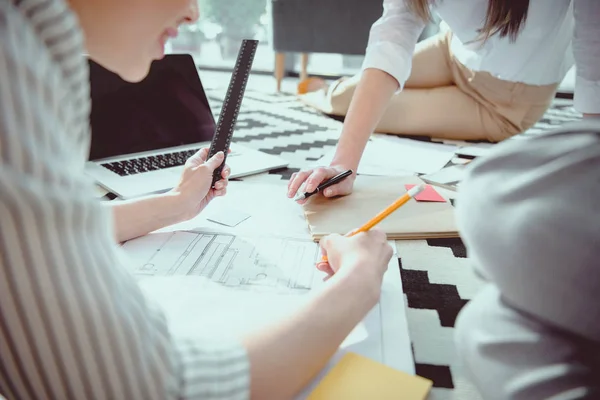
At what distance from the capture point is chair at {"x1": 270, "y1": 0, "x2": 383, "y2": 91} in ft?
7.98

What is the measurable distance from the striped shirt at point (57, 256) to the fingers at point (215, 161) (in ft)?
1.27

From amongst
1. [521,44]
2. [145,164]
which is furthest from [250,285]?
[521,44]

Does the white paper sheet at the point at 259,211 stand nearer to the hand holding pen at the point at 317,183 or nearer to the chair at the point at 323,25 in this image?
the hand holding pen at the point at 317,183

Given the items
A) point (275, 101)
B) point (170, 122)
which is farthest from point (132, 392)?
point (275, 101)

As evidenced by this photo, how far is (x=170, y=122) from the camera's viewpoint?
1.00 m

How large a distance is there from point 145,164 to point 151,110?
14 centimetres

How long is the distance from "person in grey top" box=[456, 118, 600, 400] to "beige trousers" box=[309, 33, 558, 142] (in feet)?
3.54

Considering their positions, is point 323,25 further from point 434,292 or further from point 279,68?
point 434,292

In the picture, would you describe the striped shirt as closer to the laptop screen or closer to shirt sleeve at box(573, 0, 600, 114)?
the laptop screen

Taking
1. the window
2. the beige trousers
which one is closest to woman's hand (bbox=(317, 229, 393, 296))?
the beige trousers

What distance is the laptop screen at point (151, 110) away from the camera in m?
0.91

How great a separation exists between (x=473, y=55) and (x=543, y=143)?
1028 mm

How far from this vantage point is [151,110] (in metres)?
0.98

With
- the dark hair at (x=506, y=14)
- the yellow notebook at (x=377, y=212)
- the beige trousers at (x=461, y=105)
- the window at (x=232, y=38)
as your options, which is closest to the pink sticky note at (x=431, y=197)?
the yellow notebook at (x=377, y=212)
